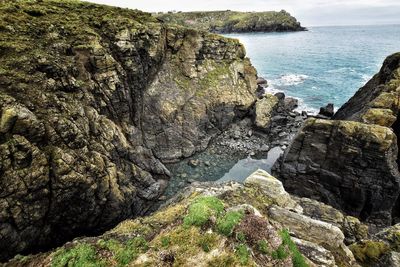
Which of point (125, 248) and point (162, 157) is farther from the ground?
point (125, 248)

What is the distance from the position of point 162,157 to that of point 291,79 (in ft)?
207

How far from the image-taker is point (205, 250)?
14594 mm

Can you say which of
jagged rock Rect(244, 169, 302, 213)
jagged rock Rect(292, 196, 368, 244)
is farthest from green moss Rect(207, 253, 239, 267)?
jagged rock Rect(292, 196, 368, 244)

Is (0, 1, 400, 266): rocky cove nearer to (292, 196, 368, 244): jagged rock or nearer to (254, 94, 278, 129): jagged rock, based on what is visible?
(292, 196, 368, 244): jagged rock

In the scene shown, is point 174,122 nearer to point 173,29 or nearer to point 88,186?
point 173,29

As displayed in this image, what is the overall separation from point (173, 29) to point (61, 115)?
104ft

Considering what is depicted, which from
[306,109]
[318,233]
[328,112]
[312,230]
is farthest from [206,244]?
[306,109]

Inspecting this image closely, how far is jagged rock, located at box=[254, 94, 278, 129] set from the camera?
50878 mm

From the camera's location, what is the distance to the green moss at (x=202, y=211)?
15.9 metres

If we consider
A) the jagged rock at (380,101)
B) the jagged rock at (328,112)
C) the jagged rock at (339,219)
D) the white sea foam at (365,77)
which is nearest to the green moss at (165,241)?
the jagged rock at (339,219)

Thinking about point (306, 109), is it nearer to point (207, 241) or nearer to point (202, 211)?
point (202, 211)

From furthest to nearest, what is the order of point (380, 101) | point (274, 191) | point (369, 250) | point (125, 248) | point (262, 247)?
point (380, 101) → point (274, 191) → point (369, 250) → point (125, 248) → point (262, 247)

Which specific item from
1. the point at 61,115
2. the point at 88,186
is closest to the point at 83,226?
the point at 88,186

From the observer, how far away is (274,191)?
24.5 m
